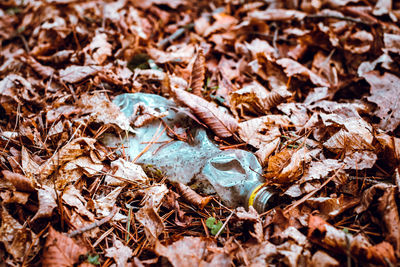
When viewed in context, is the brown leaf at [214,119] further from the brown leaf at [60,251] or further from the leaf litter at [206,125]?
the brown leaf at [60,251]

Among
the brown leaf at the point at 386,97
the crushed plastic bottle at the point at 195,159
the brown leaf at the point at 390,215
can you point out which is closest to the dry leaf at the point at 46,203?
the crushed plastic bottle at the point at 195,159

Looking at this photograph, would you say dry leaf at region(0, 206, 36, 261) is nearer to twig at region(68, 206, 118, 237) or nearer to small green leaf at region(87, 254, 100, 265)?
twig at region(68, 206, 118, 237)

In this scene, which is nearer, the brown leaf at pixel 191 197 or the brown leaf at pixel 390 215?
the brown leaf at pixel 390 215

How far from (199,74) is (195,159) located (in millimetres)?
827

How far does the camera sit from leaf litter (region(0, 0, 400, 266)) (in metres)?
1.58

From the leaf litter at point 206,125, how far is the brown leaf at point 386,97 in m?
0.01

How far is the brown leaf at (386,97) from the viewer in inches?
84.7

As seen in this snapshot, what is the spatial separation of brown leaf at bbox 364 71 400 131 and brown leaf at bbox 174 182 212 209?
1563 millimetres

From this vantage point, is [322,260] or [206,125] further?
[206,125]

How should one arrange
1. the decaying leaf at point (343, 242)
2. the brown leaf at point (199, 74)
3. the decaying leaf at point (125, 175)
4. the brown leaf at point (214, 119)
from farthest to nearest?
the brown leaf at point (199, 74) → the brown leaf at point (214, 119) → the decaying leaf at point (125, 175) → the decaying leaf at point (343, 242)

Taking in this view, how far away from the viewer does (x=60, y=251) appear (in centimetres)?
150

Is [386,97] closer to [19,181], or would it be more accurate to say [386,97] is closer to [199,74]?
[199,74]

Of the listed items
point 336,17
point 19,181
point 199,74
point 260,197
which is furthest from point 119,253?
point 336,17

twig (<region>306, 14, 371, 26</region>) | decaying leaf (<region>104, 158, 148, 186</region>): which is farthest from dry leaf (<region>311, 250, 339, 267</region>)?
twig (<region>306, 14, 371, 26</region>)
